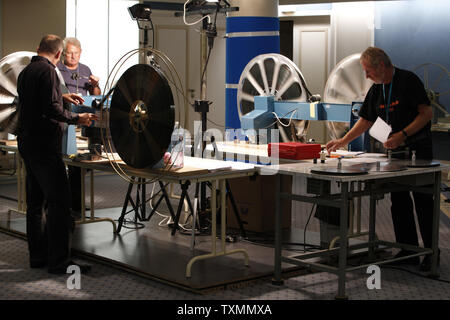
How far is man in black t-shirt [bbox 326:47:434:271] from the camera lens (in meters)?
4.40

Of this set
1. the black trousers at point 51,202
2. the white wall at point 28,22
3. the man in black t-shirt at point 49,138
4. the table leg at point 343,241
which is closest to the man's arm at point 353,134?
the table leg at point 343,241

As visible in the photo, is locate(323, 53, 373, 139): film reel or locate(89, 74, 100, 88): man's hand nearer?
locate(323, 53, 373, 139): film reel

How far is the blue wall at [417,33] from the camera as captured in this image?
30.6 feet

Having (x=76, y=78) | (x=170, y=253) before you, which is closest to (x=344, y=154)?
(x=170, y=253)

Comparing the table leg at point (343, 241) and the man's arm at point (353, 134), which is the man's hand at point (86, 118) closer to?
the man's arm at point (353, 134)

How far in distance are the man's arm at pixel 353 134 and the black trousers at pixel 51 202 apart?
6.00 ft

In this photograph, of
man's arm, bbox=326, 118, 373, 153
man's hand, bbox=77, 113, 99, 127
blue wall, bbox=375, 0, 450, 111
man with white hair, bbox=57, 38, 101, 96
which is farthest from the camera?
blue wall, bbox=375, 0, 450, 111

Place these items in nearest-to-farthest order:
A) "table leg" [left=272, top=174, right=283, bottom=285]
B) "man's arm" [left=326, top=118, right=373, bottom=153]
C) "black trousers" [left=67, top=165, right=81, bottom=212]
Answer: "table leg" [left=272, top=174, right=283, bottom=285] → "man's arm" [left=326, top=118, right=373, bottom=153] → "black trousers" [left=67, top=165, right=81, bottom=212]

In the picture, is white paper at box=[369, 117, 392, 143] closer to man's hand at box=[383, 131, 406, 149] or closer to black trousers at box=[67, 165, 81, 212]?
man's hand at box=[383, 131, 406, 149]

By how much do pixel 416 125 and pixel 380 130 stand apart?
23cm

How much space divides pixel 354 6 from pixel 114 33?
3.61 meters

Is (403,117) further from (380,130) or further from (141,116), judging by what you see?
(141,116)

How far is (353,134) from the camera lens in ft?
15.5

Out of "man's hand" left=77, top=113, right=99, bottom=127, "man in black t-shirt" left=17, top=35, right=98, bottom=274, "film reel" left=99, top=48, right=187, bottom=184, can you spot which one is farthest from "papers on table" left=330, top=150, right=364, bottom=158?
"man in black t-shirt" left=17, top=35, right=98, bottom=274
